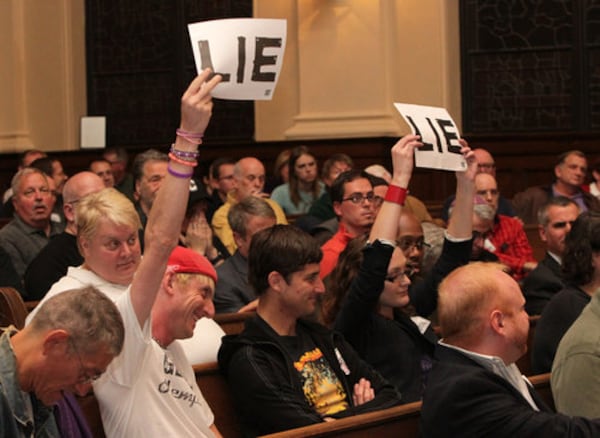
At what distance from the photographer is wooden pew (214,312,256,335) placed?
5.22 meters

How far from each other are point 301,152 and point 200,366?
19.9 ft

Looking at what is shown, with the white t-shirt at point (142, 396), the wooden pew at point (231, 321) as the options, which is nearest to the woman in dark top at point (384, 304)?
the wooden pew at point (231, 321)

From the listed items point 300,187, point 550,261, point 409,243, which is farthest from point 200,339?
point 300,187

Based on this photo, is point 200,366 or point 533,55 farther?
point 533,55

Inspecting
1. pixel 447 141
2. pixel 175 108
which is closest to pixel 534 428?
pixel 447 141

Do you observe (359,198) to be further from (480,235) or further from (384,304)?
(384,304)

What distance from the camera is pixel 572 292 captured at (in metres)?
4.78

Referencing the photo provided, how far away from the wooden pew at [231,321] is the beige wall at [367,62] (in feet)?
23.5

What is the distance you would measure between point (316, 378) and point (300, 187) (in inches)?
231

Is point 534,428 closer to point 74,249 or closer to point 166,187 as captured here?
point 166,187

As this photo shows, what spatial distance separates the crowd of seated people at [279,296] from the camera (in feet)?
11.8

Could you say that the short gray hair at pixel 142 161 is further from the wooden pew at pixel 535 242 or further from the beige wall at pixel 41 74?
the beige wall at pixel 41 74

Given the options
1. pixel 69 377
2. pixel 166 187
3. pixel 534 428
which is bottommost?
pixel 534 428

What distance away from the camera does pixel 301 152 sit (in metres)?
10.3
